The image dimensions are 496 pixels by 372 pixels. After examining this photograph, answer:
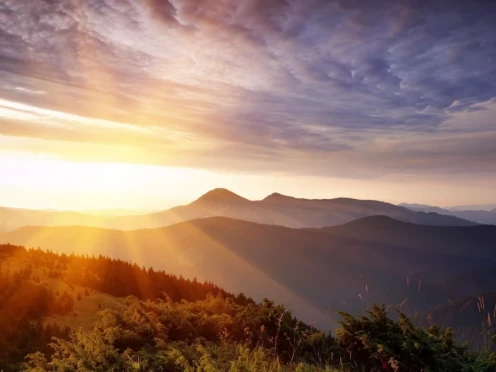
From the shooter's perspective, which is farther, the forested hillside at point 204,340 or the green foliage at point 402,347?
the green foliage at point 402,347

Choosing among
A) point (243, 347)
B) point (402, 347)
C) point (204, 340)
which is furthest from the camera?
point (204, 340)

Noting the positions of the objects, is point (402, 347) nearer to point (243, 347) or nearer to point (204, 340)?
point (243, 347)

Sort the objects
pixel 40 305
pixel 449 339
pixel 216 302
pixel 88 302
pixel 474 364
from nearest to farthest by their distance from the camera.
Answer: pixel 474 364, pixel 449 339, pixel 216 302, pixel 40 305, pixel 88 302

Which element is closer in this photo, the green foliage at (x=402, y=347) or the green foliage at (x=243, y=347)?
the green foliage at (x=243, y=347)

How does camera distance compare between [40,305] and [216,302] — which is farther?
[40,305]

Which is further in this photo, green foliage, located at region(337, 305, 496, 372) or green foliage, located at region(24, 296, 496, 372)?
→ green foliage, located at region(337, 305, 496, 372)

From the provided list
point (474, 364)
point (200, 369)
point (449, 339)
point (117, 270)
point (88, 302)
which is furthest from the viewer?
point (117, 270)

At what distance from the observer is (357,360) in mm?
8602

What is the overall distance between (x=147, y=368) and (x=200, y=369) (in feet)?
3.09

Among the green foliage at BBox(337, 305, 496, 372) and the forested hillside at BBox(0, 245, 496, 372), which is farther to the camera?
the green foliage at BBox(337, 305, 496, 372)

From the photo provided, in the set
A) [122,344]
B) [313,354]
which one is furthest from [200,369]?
[313,354]

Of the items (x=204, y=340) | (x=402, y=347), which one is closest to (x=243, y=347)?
(x=204, y=340)

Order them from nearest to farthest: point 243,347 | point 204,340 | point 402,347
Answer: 1. point 243,347
2. point 402,347
3. point 204,340

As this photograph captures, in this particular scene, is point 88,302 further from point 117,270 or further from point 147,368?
point 147,368
